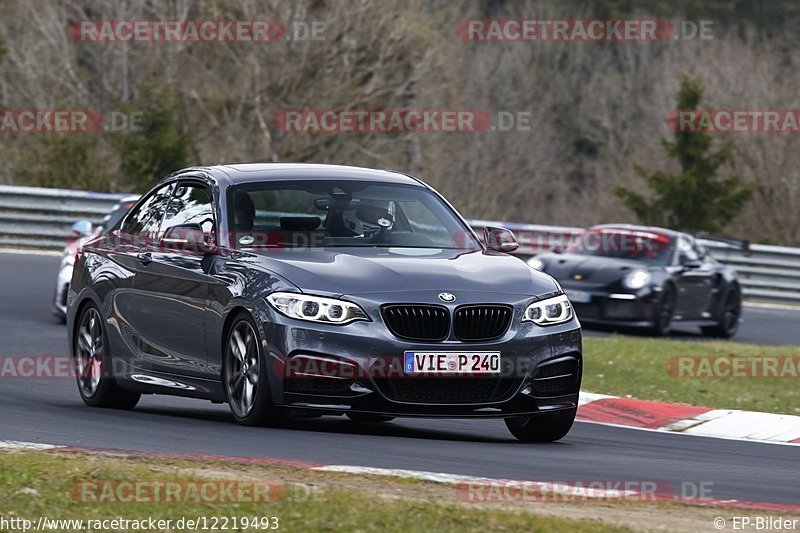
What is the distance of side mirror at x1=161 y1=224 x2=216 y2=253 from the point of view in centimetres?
965

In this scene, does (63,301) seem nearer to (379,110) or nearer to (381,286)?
(381,286)

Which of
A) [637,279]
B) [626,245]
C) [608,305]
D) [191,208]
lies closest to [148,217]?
[191,208]

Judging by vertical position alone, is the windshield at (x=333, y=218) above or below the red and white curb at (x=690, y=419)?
above

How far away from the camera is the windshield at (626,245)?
2094 cm

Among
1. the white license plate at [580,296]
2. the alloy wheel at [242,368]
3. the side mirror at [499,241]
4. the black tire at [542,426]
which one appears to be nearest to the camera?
the alloy wheel at [242,368]

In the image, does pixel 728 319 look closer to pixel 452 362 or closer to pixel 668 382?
pixel 668 382

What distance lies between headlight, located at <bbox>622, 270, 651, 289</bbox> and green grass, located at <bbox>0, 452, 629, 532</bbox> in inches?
519

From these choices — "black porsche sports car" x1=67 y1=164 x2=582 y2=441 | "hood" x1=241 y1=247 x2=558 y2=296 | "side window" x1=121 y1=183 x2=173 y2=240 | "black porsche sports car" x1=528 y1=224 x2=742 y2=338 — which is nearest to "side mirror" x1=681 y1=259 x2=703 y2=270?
"black porsche sports car" x1=528 y1=224 x2=742 y2=338

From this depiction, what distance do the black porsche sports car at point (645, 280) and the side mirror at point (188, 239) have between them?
1036 centimetres

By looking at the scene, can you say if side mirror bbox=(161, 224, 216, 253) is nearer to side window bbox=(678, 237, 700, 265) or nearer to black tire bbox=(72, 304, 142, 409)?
black tire bbox=(72, 304, 142, 409)

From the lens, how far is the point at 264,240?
31.5 ft

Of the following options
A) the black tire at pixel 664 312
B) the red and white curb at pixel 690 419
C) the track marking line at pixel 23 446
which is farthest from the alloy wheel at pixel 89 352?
the black tire at pixel 664 312

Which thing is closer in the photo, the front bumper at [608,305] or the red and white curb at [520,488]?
the red and white curb at [520,488]

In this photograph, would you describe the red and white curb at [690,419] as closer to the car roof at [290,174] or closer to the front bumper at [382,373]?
the car roof at [290,174]
